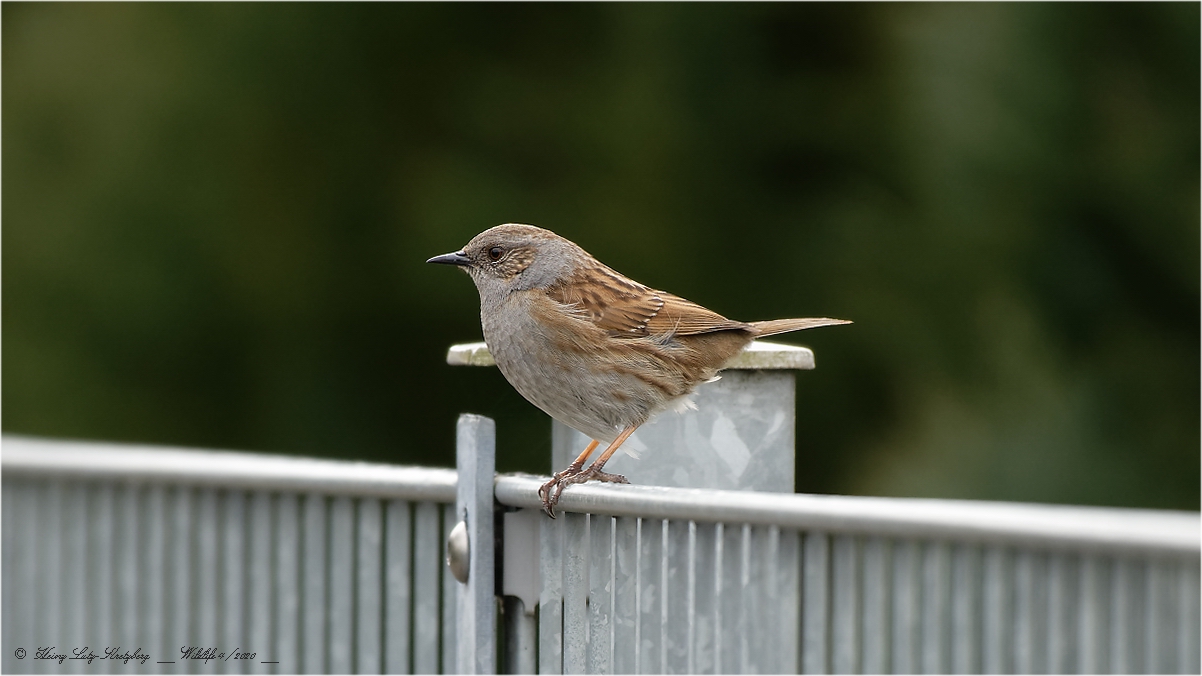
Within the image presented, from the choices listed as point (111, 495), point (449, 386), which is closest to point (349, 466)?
point (111, 495)

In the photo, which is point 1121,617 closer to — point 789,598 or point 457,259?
point 789,598

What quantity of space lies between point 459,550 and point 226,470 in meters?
0.50

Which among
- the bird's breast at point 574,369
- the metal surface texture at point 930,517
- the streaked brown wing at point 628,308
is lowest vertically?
the metal surface texture at point 930,517

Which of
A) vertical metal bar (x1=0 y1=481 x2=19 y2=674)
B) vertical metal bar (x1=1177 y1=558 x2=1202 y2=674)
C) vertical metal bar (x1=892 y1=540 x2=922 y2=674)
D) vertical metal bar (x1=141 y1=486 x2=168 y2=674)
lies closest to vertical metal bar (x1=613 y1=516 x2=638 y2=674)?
vertical metal bar (x1=892 y1=540 x2=922 y2=674)

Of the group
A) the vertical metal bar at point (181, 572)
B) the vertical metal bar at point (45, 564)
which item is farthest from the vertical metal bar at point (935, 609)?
the vertical metal bar at point (45, 564)

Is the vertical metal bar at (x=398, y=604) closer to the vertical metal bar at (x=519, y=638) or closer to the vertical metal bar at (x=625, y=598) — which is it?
the vertical metal bar at (x=519, y=638)

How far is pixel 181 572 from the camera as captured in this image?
2.50 m

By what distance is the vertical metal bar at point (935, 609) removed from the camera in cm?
163

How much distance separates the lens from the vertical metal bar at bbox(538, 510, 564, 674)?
216cm

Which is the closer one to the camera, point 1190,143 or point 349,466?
point 349,466

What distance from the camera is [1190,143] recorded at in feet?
17.8

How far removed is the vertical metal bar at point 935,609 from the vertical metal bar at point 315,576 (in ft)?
3.67

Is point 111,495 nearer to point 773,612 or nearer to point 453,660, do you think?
point 453,660

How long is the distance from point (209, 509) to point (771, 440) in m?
1.03
